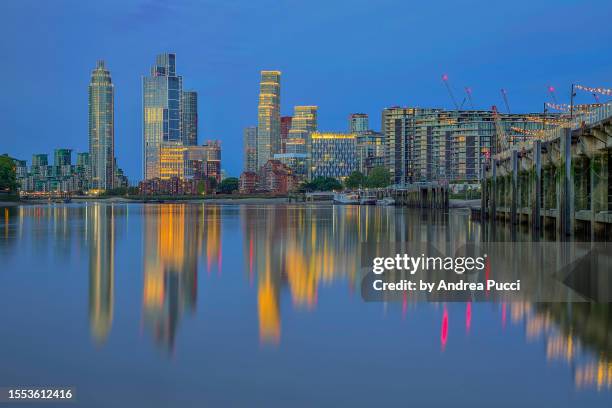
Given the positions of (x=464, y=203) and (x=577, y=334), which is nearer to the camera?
(x=577, y=334)

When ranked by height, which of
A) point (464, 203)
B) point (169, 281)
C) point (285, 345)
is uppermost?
point (464, 203)

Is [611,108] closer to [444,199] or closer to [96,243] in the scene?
[96,243]

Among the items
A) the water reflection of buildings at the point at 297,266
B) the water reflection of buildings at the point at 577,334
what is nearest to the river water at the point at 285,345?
the water reflection of buildings at the point at 577,334

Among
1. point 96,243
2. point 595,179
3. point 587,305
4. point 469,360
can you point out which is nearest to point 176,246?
point 96,243

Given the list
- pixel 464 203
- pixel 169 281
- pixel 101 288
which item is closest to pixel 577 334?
pixel 169 281

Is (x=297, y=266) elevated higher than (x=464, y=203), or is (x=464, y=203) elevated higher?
(x=464, y=203)

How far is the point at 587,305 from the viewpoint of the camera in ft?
67.8

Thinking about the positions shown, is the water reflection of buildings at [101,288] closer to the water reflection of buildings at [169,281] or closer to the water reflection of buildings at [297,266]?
the water reflection of buildings at [169,281]

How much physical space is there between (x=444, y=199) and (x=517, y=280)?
105 meters

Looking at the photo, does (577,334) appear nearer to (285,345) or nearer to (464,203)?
(285,345)

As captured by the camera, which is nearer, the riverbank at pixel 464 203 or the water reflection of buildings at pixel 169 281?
the water reflection of buildings at pixel 169 281

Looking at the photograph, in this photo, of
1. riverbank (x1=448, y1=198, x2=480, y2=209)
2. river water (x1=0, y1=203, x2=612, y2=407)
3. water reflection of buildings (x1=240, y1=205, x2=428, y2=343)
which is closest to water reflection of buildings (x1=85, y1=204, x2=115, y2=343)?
river water (x1=0, y1=203, x2=612, y2=407)

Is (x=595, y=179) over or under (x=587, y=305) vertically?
over

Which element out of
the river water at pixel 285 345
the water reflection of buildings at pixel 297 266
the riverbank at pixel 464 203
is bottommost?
the river water at pixel 285 345
